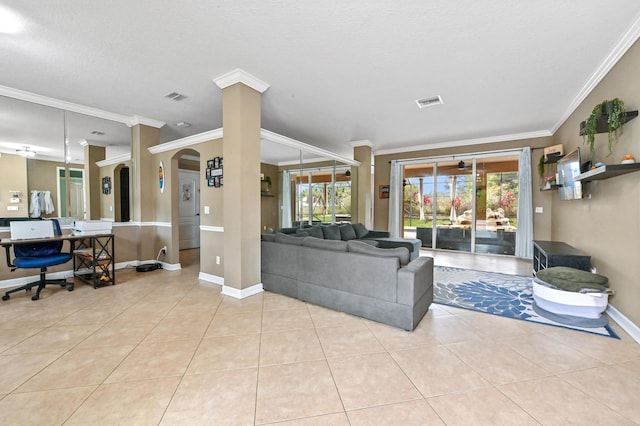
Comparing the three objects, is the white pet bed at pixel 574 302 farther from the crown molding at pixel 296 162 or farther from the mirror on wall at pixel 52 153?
the mirror on wall at pixel 52 153

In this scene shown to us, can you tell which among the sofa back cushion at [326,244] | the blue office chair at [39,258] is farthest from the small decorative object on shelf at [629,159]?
the blue office chair at [39,258]

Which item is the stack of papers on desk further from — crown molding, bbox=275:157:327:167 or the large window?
the large window

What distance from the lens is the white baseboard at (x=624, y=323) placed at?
241 cm

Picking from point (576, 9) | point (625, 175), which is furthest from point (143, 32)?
point (625, 175)

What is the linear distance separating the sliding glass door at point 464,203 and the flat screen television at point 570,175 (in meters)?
2.29

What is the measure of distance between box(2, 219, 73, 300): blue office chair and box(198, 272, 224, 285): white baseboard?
1.64m

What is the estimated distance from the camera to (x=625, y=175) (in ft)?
8.82

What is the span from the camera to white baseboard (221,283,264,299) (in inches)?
134

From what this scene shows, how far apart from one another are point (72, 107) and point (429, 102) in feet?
18.3

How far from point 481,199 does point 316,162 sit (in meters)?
4.17

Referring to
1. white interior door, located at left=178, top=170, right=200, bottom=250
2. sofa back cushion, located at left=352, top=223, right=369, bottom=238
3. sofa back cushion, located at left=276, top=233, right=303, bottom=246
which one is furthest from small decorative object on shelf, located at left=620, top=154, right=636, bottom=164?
white interior door, located at left=178, top=170, right=200, bottom=250

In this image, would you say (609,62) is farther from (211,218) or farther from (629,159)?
(211,218)

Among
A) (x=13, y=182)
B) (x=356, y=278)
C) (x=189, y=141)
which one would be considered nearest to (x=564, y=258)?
(x=356, y=278)

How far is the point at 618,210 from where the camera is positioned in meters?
2.80
